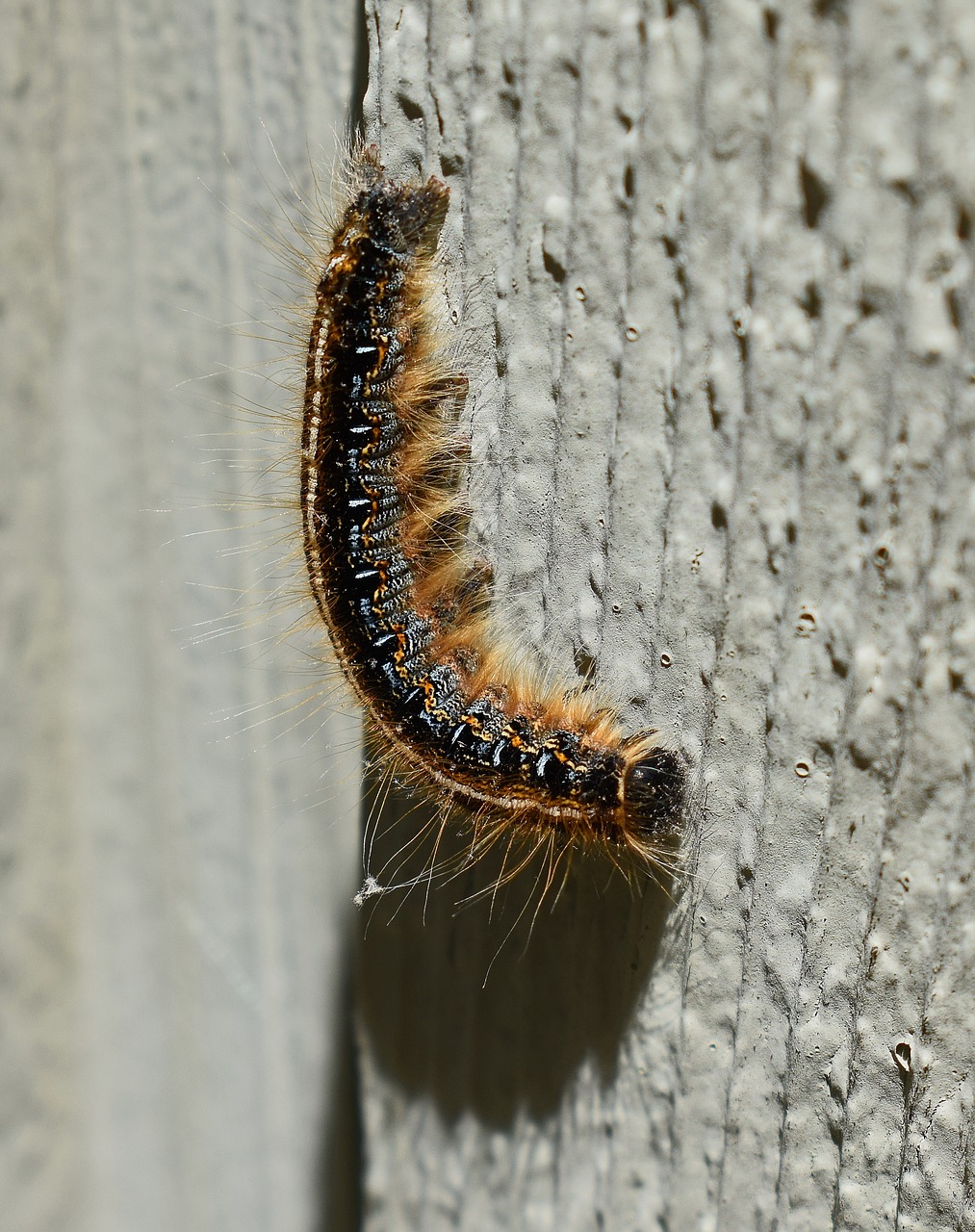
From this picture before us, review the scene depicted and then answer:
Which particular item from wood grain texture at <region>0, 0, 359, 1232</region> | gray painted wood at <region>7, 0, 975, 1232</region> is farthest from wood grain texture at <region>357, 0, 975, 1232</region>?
wood grain texture at <region>0, 0, 359, 1232</region>

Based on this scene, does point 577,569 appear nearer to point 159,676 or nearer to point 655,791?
point 655,791

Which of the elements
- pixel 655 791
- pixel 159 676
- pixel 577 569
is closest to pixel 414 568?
pixel 577 569

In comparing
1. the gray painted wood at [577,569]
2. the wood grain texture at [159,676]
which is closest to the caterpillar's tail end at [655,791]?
the gray painted wood at [577,569]

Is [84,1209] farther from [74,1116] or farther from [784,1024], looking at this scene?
[784,1024]

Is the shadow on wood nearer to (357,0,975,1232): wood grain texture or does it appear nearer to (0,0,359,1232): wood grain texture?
(357,0,975,1232): wood grain texture

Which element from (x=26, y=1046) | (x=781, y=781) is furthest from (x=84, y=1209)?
(x=781, y=781)

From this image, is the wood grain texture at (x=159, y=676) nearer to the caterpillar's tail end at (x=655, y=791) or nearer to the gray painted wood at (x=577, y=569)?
the gray painted wood at (x=577, y=569)
